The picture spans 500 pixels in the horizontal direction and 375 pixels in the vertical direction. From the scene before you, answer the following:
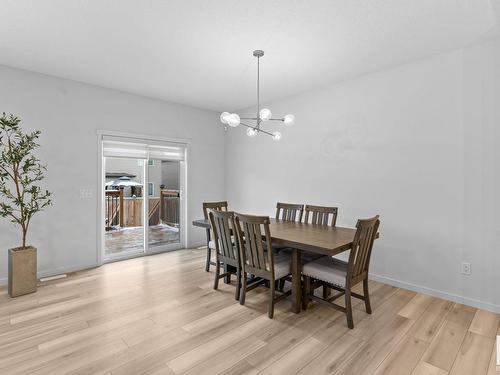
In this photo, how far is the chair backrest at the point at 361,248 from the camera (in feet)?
7.61

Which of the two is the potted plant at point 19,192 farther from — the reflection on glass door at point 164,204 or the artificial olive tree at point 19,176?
the reflection on glass door at point 164,204

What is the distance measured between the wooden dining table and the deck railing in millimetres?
2854

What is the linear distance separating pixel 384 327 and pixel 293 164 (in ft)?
8.96

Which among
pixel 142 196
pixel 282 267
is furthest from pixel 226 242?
pixel 142 196

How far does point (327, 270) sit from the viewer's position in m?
2.57

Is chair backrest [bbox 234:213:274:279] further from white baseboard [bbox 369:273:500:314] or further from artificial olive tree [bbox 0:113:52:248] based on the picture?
artificial olive tree [bbox 0:113:52:248]

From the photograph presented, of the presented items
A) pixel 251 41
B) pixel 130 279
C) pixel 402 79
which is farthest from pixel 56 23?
pixel 402 79

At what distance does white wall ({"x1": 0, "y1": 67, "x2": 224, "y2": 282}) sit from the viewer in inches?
138

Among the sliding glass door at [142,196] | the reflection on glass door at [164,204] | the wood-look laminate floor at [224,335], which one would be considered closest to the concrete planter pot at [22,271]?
the wood-look laminate floor at [224,335]

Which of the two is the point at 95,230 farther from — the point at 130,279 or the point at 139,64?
Answer: the point at 139,64

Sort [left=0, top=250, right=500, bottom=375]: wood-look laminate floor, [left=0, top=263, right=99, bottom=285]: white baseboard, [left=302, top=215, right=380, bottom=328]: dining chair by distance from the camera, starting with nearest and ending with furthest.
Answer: [left=0, top=250, right=500, bottom=375]: wood-look laminate floor
[left=302, top=215, right=380, bottom=328]: dining chair
[left=0, top=263, right=99, bottom=285]: white baseboard

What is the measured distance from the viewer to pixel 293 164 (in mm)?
4551

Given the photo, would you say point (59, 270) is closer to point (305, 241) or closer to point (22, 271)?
point (22, 271)

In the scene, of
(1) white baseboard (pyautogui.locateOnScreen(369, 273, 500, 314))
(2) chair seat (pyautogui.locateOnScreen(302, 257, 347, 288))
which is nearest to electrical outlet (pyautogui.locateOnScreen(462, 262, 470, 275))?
(1) white baseboard (pyautogui.locateOnScreen(369, 273, 500, 314))
